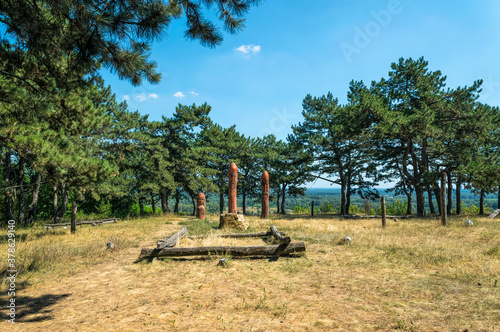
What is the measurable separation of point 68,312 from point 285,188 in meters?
30.1

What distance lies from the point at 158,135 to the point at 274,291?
79.4 ft

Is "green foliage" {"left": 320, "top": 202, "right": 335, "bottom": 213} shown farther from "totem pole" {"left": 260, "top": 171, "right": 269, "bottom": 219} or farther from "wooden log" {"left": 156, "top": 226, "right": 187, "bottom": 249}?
"wooden log" {"left": 156, "top": 226, "right": 187, "bottom": 249}

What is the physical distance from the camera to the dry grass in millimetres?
3842

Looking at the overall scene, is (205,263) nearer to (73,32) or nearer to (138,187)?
(73,32)

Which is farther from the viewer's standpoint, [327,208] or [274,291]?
[327,208]

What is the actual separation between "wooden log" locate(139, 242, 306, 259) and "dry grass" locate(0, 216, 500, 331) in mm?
229

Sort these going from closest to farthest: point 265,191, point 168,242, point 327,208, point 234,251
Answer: point 234,251, point 168,242, point 265,191, point 327,208

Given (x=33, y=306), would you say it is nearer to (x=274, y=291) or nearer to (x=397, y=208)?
(x=274, y=291)

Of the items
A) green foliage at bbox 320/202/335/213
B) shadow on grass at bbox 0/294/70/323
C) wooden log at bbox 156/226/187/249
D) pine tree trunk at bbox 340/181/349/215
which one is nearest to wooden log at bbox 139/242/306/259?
wooden log at bbox 156/226/187/249

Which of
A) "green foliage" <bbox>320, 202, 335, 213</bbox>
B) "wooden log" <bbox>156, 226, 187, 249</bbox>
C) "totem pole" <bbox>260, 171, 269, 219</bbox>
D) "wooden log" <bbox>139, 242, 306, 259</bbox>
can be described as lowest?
"green foliage" <bbox>320, 202, 335, 213</bbox>

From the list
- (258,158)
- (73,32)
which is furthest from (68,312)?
(258,158)

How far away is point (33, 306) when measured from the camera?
4.79 meters

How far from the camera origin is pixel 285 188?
1323 inches

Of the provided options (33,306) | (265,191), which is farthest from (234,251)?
(265,191)
